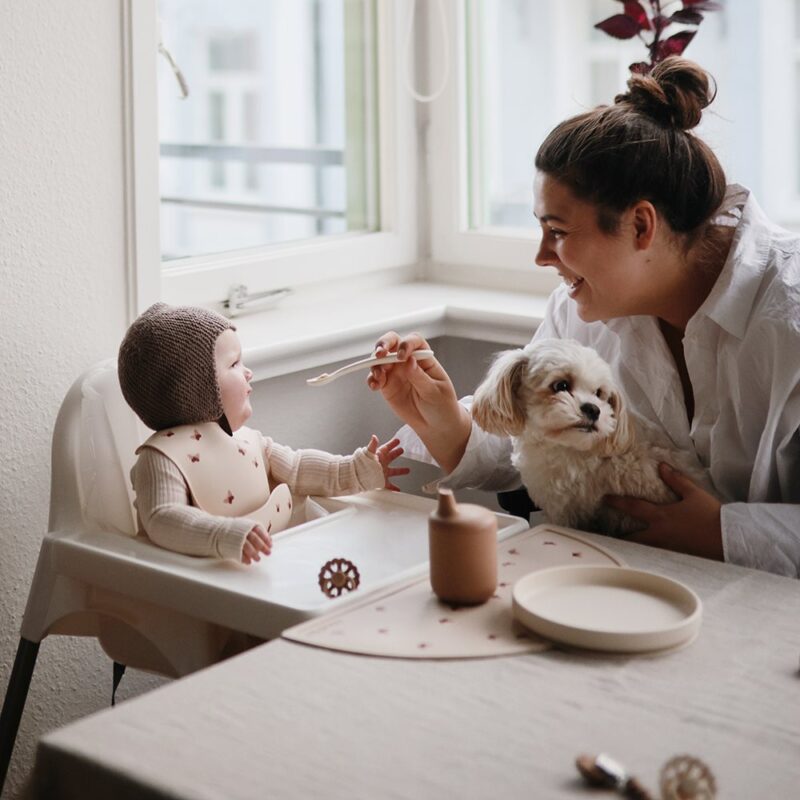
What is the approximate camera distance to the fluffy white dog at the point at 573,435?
1.49 m

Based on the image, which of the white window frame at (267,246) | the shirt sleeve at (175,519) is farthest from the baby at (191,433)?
the white window frame at (267,246)

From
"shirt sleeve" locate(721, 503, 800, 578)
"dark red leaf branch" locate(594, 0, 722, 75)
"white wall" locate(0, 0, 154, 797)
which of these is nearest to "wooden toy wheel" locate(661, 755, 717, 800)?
"shirt sleeve" locate(721, 503, 800, 578)

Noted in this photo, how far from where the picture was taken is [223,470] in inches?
59.4

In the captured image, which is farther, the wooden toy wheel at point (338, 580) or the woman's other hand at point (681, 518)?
the woman's other hand at point (681, 518)

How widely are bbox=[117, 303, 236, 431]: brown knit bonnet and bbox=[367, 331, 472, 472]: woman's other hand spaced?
0.30 metres

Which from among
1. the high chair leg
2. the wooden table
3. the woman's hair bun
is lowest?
the high chair leg

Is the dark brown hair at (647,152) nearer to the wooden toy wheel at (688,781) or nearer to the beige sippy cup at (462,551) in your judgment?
the beige sippy cup at (462,551)

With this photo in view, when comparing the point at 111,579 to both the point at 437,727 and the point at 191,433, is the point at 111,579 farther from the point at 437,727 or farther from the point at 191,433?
the point at 437,727

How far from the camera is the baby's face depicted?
150 centimetres

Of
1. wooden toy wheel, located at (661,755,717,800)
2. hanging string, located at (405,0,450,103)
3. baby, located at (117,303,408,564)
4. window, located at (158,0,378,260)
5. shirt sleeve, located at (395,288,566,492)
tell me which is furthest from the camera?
hanging string, located at (405,0,450,103)

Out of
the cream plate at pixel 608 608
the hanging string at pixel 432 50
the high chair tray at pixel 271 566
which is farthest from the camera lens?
the hanging string at pixel 432 50

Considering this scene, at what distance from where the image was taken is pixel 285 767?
3.02 feet

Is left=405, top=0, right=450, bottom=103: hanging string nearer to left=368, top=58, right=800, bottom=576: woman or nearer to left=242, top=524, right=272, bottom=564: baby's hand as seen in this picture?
left=368, top=58, right=800, bottom=576: woman

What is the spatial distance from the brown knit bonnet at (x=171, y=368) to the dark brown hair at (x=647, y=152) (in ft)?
1.63
